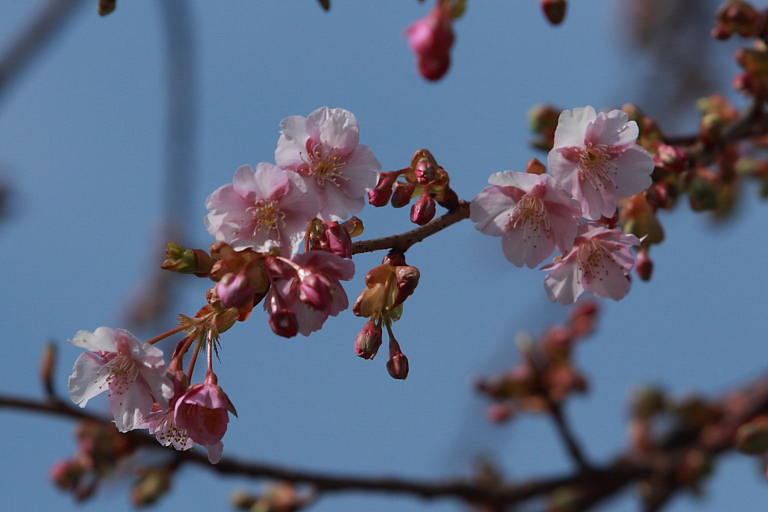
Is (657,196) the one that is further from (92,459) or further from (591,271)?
(92,459)

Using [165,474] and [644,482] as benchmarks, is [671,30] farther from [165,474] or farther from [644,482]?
[165,474]

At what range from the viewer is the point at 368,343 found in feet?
5.08

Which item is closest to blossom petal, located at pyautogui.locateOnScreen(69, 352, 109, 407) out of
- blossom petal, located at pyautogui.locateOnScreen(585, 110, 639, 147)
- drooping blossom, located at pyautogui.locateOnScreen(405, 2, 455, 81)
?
drooping blossom, located at pyautogui.locateOnScreen(405, 2, 455, 81)

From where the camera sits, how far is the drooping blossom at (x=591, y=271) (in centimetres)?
170

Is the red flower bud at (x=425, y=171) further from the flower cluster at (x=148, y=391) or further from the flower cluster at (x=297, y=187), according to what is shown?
the flower cluster at (x=148, y=391)

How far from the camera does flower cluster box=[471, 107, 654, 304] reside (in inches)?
63.3

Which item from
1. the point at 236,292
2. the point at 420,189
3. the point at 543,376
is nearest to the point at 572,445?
the point at 543,376

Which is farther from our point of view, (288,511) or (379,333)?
(288,511)

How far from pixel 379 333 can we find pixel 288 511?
1.66 m

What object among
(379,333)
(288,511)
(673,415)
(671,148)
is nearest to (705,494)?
(673,415)

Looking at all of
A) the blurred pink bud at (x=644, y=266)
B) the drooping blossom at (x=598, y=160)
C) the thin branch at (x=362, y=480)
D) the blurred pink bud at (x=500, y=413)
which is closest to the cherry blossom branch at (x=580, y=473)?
the thin branch at (x=362, y=480)

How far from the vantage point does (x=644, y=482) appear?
3.63 metres

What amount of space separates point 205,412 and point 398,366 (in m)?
0.42

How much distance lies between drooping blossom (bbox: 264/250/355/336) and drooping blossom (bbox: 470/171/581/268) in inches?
13.0
